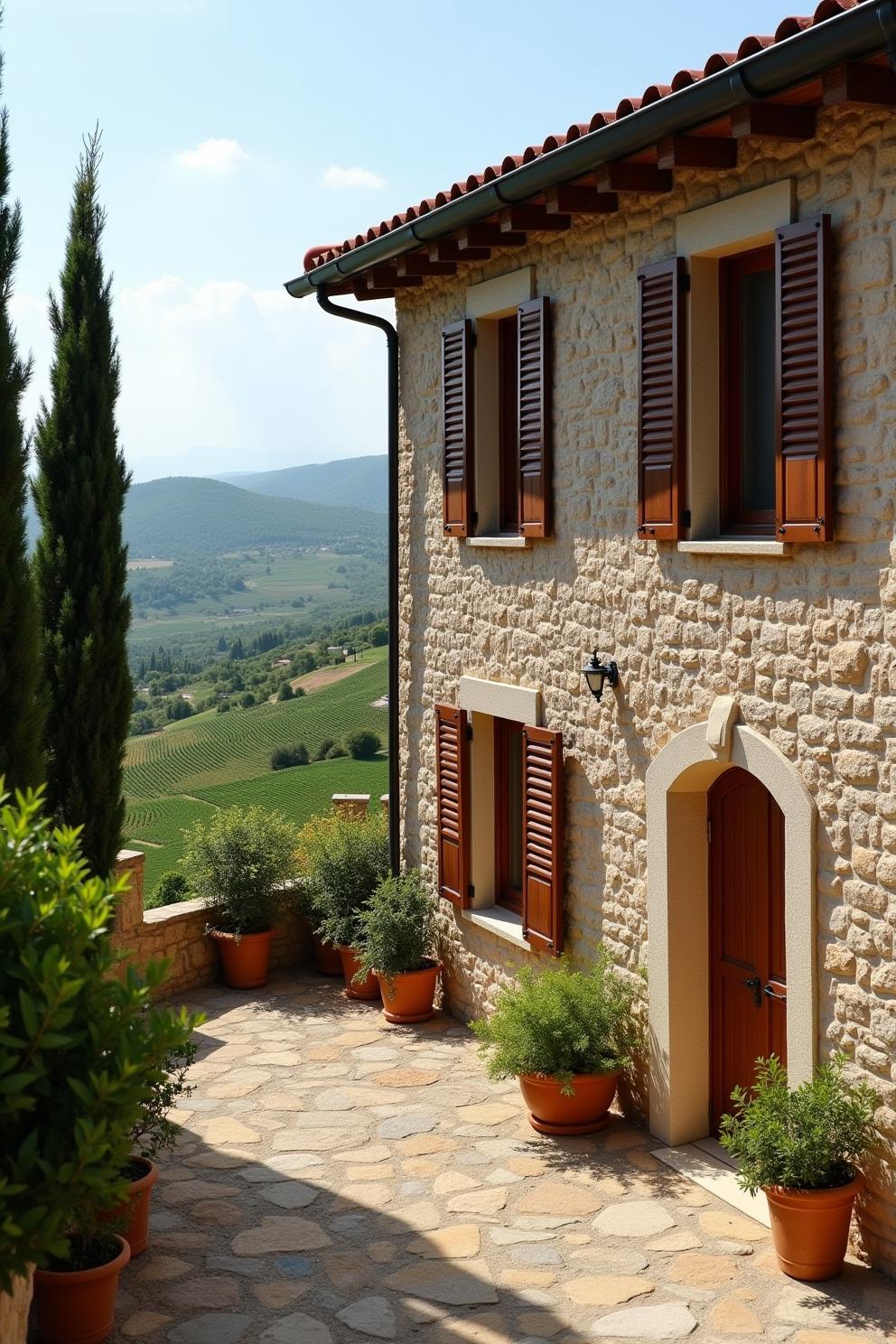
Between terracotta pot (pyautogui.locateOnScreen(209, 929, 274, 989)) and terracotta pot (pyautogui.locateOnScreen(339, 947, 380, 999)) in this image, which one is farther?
terracotta pot (pyautogui.locateOnScreen(209, 929, 274, 989))

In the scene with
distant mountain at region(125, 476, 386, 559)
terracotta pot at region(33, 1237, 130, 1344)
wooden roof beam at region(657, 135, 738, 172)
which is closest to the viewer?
terracotta pot at region(33, 1237, 130, 1344)

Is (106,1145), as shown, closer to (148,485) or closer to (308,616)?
(308,616)

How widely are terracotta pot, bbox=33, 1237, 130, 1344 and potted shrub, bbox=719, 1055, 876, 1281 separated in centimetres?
294

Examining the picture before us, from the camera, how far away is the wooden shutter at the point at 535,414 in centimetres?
888

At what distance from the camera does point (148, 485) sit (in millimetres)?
157125

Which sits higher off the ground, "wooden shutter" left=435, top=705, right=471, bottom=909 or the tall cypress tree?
the tall cypress tree

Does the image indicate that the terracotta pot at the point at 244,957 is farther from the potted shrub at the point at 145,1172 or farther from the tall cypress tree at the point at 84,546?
the potted shrub at the point at 145,1172

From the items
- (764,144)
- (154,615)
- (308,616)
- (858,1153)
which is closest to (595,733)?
(858,1153)

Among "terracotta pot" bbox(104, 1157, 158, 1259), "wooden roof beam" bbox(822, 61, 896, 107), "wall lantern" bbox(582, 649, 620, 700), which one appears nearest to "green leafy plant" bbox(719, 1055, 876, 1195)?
"wall lantern" bbox(582, 649, 620, 700)

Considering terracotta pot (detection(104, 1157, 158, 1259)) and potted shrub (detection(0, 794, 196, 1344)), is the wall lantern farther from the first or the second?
potted shrub (detection(0, 794, 196, 1344))

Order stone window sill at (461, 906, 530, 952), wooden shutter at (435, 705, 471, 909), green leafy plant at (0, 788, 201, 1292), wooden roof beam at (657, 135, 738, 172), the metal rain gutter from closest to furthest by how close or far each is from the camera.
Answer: green leafy plant at (0, 788, 201, 1292) → the metal rain gutter → wooden roof beam at (657, 135, 738, 172) → stone window sill at (461, 906, 530, 952) → wooden shutter at (435, 705, 471, 909)

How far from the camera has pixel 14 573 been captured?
8.07 m

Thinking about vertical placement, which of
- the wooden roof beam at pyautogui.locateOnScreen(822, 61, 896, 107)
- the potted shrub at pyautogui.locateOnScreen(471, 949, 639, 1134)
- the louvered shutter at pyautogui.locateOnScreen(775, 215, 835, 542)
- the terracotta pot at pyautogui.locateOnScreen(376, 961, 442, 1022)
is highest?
the wooden roof beam at pyautogui.locateOnScreen(822, 61, 896, 107)

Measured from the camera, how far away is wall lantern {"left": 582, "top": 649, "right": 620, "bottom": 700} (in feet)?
27.2
